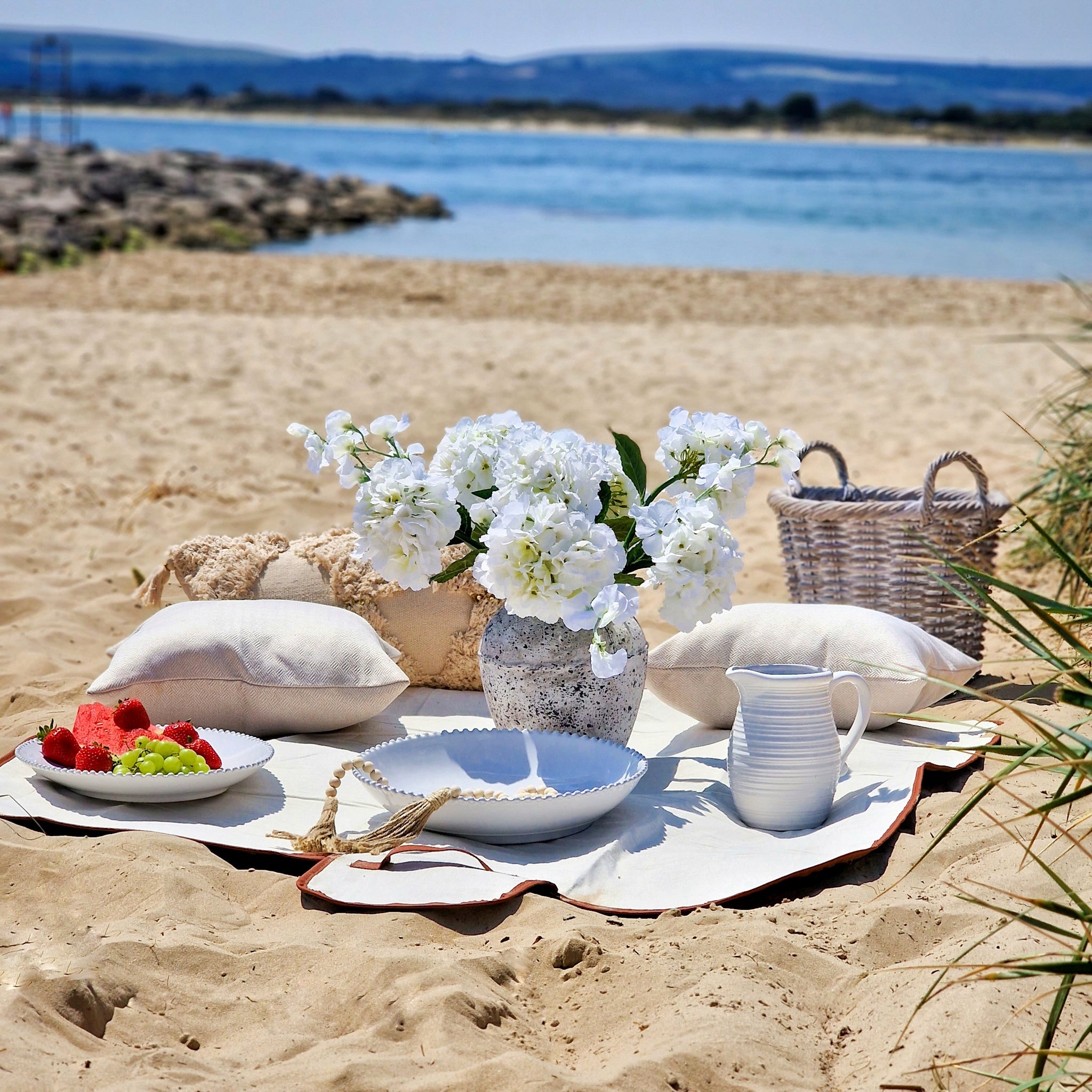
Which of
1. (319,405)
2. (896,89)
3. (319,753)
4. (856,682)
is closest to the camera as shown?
(856,682)

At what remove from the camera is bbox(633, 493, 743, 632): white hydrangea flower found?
2.41m

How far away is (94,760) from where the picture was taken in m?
2.63

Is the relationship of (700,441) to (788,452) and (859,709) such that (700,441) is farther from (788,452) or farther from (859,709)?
(859,709)

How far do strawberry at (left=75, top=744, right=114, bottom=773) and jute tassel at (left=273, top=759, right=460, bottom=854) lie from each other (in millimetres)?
412

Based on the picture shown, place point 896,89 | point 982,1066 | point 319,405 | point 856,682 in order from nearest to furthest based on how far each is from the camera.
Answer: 1. point 982,1066
2. point 856,682
3. point 319,405
4. point 896,89

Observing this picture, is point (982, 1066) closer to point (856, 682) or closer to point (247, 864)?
point (856, 682)

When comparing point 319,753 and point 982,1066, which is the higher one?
point 982,1066

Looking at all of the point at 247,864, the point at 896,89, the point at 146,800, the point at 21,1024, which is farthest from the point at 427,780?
the point at 896,89

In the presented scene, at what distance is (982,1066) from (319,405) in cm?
599

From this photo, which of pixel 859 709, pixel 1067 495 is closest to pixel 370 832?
pixel 859 709

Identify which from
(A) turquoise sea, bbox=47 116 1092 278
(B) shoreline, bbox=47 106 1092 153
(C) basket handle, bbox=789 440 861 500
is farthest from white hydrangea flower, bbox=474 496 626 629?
(B) shoreline, bbox=47 106 1092 153

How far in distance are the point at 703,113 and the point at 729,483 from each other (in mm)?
101530

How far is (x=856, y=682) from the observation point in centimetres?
264

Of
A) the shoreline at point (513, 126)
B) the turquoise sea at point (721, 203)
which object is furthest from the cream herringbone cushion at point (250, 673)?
the shoreline at point (513, 126)
